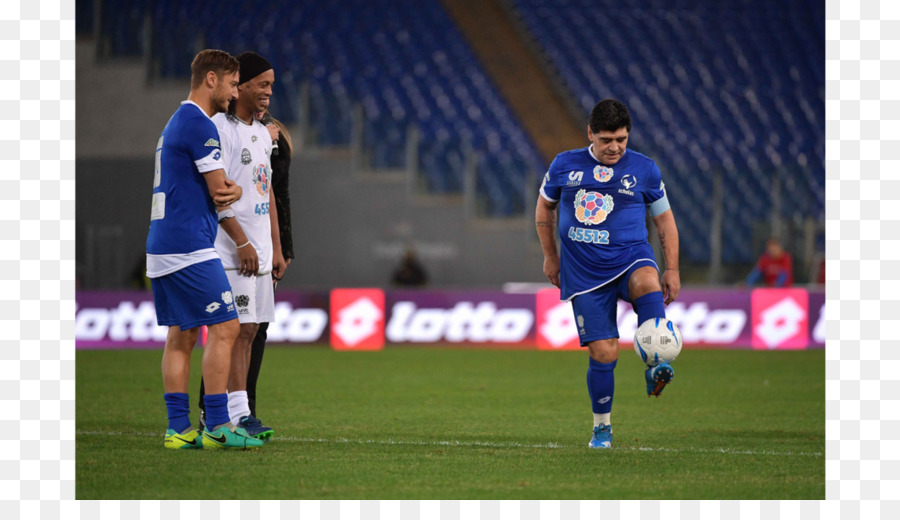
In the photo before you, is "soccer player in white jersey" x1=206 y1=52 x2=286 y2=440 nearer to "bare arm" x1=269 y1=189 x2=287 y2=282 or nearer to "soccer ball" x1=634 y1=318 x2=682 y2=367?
"bare arm" x1=269 y1=189 x2=287 y2=282

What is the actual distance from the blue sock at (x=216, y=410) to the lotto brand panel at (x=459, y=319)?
8289 millimetres

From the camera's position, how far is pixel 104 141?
682 inches

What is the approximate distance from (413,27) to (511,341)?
6.55m

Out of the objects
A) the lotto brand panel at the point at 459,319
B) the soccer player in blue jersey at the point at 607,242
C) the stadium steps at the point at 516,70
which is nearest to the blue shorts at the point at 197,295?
the soccer player in blue jersey at the point at 607,242

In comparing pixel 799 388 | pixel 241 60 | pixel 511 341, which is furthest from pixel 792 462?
pixel 511 341

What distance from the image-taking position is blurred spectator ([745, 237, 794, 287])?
1415 centimetres

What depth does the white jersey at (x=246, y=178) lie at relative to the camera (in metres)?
5.15

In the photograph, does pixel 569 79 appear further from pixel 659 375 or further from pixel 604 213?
pixel 659 375

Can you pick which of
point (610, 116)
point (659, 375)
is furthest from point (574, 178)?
point (659, 375)

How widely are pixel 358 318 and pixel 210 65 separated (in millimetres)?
8826

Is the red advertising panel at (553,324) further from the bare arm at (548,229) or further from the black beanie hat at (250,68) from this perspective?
the black beanie hat at (250,68)

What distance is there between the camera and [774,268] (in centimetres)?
1427

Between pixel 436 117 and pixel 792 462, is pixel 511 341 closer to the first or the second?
pixel 436 117

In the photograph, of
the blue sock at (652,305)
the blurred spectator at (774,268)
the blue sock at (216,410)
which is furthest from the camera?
the blurred spectator at (774,268)
